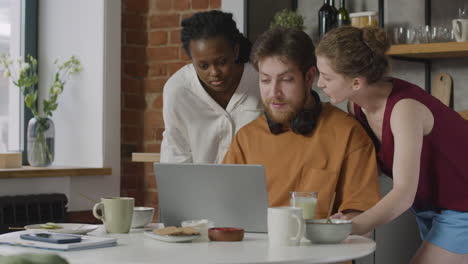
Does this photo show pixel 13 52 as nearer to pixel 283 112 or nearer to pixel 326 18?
pixel 326 18

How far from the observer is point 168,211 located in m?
1.88

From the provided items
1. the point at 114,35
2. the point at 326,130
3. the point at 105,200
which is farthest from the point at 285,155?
the point at 114,35

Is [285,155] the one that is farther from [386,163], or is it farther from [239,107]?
[239,107]

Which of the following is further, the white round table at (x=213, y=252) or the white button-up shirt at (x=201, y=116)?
the white button-up shirt at (x=201, y=116)

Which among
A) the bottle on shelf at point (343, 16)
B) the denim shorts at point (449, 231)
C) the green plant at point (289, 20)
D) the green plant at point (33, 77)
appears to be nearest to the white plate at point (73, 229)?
the denim shorts at point (449, 231)

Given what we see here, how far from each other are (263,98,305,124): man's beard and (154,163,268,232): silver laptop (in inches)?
19.0

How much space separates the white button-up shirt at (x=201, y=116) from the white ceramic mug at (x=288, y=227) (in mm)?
1039

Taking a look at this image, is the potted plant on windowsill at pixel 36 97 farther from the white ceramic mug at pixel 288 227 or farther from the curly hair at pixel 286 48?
the white ceramic mug at pixel 288 227

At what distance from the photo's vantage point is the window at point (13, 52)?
3.99 metres

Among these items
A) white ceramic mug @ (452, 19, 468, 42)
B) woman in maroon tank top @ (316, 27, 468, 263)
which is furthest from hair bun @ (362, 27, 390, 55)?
white ceramic mug @ (452, 19, 468, 42)

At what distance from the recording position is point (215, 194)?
70.4 inches

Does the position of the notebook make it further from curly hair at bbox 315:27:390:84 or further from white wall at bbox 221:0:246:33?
white wall at bbox 221:0:246:33

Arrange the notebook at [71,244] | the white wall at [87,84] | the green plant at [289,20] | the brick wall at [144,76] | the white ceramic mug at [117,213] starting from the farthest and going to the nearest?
the brick wall at [144,76]
the white wall at [87,84]
the green plant at [289,20]
the white ceramic mug at [117,213]
the notebook at [71,244]

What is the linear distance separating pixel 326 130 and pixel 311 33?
162cm
